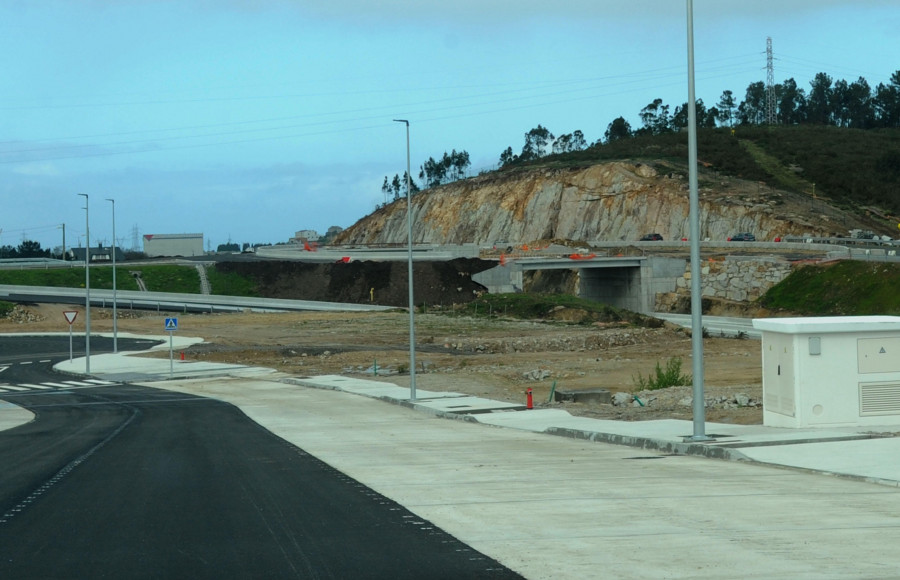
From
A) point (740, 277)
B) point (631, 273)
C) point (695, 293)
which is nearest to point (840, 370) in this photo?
point (695, 293)

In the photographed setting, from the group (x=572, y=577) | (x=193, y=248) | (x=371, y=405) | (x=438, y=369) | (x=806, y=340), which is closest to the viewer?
(x=572, y=577)

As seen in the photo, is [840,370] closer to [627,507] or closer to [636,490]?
[636,490]

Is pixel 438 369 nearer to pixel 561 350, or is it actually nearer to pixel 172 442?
pixel 561 350

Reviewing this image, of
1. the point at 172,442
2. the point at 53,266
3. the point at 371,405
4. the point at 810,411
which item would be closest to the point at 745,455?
the point at 810,411

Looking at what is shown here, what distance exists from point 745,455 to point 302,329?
58.0 meters

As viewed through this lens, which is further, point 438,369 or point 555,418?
point 438,369

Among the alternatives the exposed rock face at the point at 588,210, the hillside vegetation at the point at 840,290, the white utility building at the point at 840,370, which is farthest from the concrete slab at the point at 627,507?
the exposed rock face at the point at 588,210

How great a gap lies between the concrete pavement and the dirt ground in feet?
15.4

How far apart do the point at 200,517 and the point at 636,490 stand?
562 cm

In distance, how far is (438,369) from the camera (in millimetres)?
48219

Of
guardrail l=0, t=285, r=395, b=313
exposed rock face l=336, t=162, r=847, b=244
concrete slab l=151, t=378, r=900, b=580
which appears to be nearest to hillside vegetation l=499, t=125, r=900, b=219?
exposed rock face l=336, t=162, r=847, b=244

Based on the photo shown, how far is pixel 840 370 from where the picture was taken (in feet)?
59.9

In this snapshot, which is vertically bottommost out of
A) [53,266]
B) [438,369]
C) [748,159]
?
[438,369]

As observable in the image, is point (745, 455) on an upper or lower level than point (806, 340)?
lower
